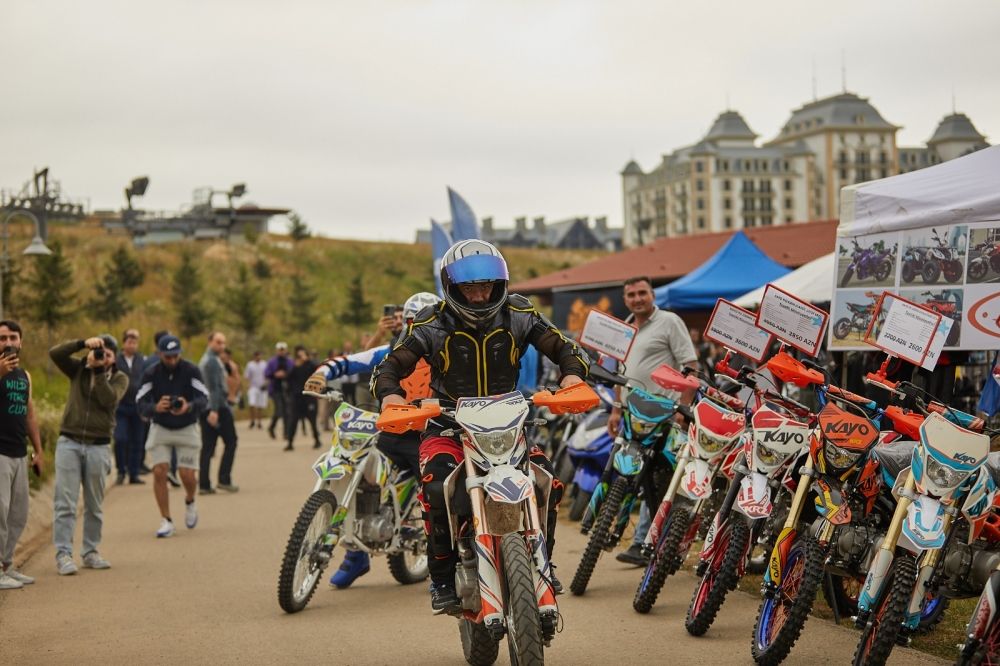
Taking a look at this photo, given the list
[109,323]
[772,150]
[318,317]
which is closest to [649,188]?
[772,150]

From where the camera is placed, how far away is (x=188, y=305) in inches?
2320

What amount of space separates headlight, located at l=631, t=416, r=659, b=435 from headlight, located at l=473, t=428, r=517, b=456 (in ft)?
10.3

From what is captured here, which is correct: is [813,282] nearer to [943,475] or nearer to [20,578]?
[20,578]

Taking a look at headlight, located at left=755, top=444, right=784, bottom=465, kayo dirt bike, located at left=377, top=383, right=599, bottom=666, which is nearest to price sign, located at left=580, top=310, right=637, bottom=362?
headlight, located at left=755, top=444, right=784, bottom=465

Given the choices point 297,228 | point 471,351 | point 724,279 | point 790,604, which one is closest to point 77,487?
point 471,351

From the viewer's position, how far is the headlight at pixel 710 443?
7586 millimetres

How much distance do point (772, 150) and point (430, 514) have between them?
151 m

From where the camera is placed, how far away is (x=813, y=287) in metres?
13.7

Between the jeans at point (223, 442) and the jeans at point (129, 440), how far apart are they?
111 cm

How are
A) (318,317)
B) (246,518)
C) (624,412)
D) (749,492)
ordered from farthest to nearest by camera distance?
1. (318,317)
2. (246,518)
3. (624,412)
4. (749,492)

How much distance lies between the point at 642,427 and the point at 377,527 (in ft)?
6.21

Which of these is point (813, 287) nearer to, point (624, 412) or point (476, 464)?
point (624, 412)

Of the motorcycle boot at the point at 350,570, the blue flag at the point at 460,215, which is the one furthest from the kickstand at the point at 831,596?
the blue flag at the point at 460,215

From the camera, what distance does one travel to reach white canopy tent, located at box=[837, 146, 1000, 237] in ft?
25.2
